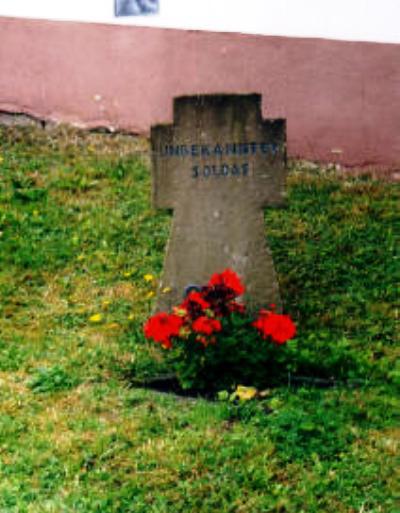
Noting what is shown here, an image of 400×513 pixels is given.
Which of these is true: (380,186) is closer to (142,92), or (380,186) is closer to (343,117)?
(343,117)

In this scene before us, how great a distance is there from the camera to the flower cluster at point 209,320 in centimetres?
525

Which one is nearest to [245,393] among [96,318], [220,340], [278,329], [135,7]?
[220,340]

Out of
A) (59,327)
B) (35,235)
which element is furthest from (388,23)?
(59,327)

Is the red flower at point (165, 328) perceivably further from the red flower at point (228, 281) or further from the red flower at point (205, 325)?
the red flower at point (228, 281)

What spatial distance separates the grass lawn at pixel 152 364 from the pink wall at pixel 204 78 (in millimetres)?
373

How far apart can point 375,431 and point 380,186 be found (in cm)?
370

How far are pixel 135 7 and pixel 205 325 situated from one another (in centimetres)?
467

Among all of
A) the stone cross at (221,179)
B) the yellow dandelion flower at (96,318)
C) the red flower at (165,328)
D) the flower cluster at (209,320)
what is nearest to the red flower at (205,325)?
the flower cluster at (209,320)

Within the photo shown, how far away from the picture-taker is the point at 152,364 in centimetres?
559

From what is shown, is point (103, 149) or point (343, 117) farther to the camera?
point (103, 149)

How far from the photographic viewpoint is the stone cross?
231 inches

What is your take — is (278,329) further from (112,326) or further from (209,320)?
(112,326)

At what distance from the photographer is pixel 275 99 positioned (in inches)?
335

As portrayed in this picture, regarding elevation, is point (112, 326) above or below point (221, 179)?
below
